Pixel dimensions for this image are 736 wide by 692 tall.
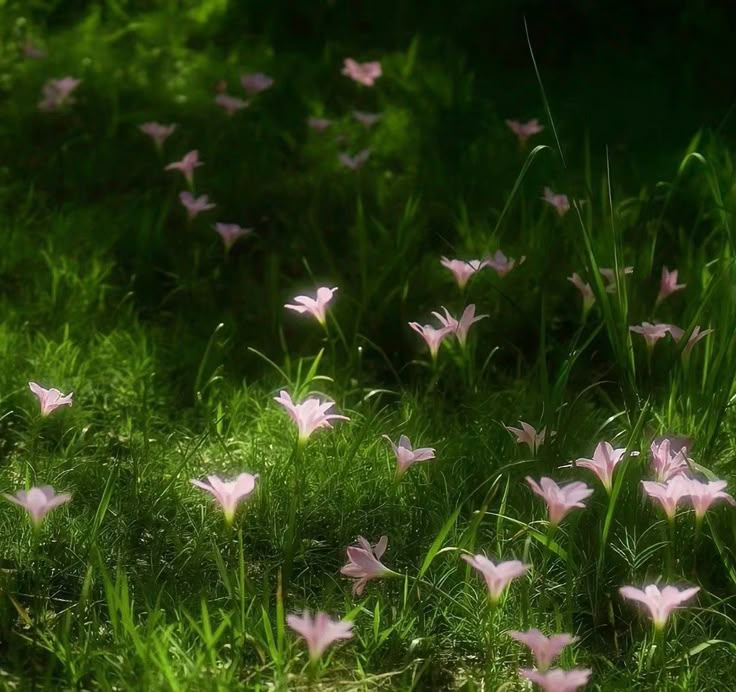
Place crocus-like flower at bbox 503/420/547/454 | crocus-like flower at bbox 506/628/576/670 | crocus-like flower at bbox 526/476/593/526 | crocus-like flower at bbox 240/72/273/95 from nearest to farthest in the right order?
crocus-like flower at bbox 506/628/576/670 → crocus-like flower at bbox 526/476/593/526 → crocus-like flower at bbox 503/420/547/454 → crocus-like flower at bbox 240/72/273/95

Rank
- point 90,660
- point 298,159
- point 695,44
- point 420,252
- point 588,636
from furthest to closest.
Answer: point 695,44, point 298,159, point 420,252, point 588,636, point 90,660

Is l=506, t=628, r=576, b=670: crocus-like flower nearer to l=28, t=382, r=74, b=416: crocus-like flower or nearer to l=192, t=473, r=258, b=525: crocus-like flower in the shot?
l=192, t=473, r=258, b=525: crocus-like flower

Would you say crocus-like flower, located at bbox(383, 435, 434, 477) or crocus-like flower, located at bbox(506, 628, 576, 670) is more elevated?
crocus-like flower, located at bbox(506, 628, 576, 670)

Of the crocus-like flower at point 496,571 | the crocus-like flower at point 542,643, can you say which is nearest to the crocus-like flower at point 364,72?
the crocus-like flower at point 496,571

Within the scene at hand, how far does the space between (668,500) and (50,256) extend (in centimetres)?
191

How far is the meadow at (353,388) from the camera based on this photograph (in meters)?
1.91

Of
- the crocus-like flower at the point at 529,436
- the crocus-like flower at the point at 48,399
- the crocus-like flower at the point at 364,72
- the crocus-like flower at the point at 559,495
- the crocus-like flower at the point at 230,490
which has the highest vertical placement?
the crocus-like flower at the point at 559,495

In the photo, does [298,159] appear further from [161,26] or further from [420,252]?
[161,26]

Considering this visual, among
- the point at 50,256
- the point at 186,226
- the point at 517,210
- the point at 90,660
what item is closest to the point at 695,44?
the point at 517,210

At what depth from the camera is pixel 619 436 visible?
2281mm

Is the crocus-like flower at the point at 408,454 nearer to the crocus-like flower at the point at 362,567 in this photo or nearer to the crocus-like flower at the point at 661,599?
the crocus-like flower at the point at 362,567

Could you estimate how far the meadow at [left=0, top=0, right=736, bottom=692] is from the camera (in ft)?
6.27

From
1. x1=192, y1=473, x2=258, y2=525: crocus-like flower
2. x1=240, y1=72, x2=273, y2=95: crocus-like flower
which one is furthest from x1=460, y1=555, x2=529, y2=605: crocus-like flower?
x1=240, y1=72, x2=273, y2=95: crocus-like flower

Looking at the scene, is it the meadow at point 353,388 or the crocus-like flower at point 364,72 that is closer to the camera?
the meadow at point 353,388
